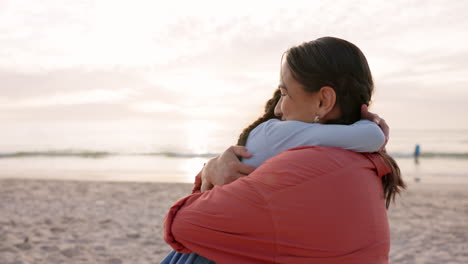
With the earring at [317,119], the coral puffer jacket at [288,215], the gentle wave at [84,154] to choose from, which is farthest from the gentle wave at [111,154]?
the coral puffer jacket at [288,215]

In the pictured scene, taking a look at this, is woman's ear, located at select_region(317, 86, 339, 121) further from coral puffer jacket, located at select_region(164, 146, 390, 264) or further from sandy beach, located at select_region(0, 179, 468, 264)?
sandy beach, located at select_region(0, 179, 468, 264)

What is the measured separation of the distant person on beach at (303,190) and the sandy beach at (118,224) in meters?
4.17

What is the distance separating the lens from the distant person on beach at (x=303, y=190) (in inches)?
48.7

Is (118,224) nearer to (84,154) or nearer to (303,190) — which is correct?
(303,190)

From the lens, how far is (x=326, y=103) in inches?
56.7

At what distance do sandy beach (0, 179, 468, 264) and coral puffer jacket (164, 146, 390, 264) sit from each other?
419 cm

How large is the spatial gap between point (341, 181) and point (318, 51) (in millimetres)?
428

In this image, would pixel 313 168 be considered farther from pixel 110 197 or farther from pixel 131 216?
pixel 110 197

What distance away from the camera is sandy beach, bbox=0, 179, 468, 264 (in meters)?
5.46

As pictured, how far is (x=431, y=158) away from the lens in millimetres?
21391

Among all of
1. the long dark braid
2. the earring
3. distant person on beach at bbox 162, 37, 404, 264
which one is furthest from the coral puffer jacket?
the long dark braid

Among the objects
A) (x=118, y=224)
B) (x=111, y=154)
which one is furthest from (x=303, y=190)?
(x=111, y=154)

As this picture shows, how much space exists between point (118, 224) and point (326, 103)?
6155 millimetres

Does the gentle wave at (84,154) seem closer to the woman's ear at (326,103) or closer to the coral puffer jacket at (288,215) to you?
the woman's ear at (326,103)
